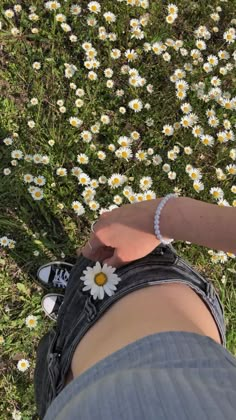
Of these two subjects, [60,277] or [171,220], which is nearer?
[171,220]

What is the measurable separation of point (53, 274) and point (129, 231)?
3.33 feet

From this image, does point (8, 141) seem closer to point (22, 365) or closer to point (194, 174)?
point (194, 174)

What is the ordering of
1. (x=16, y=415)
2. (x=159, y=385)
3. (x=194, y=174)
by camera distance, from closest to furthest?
(x=159, y=385) < (x=16, y=415) < (x=194, y=174)

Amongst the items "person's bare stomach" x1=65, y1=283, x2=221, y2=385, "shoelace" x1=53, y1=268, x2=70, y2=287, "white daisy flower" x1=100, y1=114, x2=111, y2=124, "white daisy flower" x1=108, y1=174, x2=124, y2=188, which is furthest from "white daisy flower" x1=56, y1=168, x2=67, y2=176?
"person's bare stomach" x1=65, y1=283, x2=221, y2=385

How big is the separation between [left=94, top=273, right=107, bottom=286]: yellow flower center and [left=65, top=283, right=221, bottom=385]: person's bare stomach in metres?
0.09

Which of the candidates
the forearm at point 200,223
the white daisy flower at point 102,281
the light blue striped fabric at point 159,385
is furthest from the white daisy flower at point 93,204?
the light blue striped fabric at point 159,385

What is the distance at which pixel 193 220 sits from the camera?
4.23 feet

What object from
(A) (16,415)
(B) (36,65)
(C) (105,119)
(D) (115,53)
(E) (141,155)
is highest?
(D) (115,53)

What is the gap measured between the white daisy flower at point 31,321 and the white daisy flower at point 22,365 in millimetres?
169

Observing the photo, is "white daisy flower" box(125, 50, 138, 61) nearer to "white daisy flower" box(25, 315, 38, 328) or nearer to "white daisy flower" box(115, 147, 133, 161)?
"white daisy flower" box(115, 147, 133, 161)

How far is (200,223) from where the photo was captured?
1.27m

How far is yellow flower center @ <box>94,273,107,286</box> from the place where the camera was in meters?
1.51

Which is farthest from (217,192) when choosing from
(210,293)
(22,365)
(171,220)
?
(22,365)

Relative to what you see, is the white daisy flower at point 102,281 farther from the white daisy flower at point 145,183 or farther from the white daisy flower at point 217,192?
the white daisy flower at point 217,192
